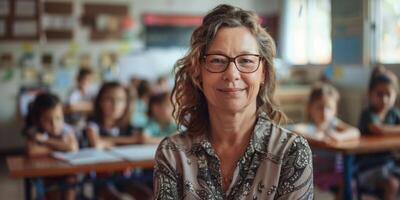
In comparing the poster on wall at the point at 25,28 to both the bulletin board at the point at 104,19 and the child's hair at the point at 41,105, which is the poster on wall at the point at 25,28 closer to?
the bulletin board at the point at 104,19

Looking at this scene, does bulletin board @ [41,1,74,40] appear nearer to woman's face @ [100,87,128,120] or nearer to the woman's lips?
woman's face @ [100,87,128,120]

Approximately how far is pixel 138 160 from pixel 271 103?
→ 1.40 m

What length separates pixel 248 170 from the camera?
1.33m

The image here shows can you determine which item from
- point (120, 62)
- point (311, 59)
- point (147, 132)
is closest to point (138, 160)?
point (147, 132)

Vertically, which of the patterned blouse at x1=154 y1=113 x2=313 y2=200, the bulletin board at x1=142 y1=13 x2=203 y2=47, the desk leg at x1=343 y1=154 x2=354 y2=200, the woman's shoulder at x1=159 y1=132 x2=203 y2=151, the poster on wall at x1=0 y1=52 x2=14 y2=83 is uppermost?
the bulletin board at x1=142 y1=13 x2=203 y2=47

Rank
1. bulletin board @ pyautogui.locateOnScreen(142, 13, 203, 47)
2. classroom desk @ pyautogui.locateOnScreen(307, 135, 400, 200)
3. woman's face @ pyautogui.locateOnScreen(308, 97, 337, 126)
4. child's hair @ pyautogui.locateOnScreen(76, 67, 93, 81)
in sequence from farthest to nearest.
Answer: bulletin board @ pyautogui.locateOnScreen(142, 13, 203, 47) < child's hair @ pyautogui.locateOnScreen(76, 67, 93, 81) < woman's face @ pyautogui.locateOnScreen(308, 97, 337, 126) < classroom desk @ pyautogui.locateOnScreen(307, 135, 400, 200)

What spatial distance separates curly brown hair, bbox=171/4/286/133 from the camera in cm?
132

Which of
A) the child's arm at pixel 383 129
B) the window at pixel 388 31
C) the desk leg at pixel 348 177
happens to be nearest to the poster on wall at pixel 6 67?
the child's arm at pixel 383 129

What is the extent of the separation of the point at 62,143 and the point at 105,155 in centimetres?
31

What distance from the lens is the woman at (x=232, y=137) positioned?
4.26 feet

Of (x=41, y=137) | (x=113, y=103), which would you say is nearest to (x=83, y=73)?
(x=113, y=103)

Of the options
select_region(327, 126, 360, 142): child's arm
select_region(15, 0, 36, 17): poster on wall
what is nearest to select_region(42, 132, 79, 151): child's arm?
select_region(327, 126, 360, 142): child's arm

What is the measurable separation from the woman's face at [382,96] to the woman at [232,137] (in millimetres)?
2187

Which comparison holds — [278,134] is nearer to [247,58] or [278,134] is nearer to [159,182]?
[247,58]
